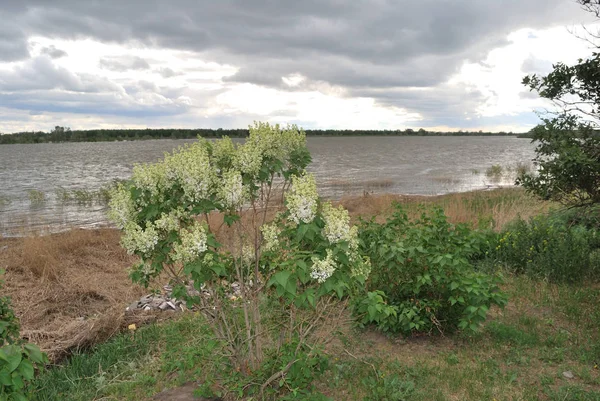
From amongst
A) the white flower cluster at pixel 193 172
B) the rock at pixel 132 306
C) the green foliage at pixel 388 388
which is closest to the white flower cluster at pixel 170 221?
the white flower cluster at pixel 193 172

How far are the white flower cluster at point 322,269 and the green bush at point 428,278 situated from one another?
182 cm

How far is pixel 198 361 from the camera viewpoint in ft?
16.4

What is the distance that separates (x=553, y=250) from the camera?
24.4 feet

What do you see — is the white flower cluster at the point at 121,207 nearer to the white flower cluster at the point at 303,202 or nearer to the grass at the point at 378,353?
the grass at the point at 378,353

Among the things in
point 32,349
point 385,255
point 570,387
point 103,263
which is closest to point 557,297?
point 570,387

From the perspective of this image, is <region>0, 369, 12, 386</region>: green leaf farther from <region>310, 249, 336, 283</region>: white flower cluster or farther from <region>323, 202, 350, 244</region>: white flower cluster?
<region>323, 202, 350, 244</region>: white flower cluster

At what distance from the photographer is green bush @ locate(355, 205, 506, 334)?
5.00 meters

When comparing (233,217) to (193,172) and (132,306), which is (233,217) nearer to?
(193,172)

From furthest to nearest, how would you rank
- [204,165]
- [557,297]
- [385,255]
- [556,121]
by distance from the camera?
[557,297]
[556,121]
[385,255]
[204,165]

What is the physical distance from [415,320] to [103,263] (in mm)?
7957

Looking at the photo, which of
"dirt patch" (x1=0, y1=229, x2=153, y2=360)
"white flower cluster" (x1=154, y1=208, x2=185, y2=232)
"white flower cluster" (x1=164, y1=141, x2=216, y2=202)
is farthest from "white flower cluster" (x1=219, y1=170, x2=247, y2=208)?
Answer: "dirt patch" (x1=0, y1=229, x2=153, y2=360)

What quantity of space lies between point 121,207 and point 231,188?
3.57ft

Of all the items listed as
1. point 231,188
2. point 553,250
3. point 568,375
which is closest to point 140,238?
point 231,188

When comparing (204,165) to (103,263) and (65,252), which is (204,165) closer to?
(103,263)
